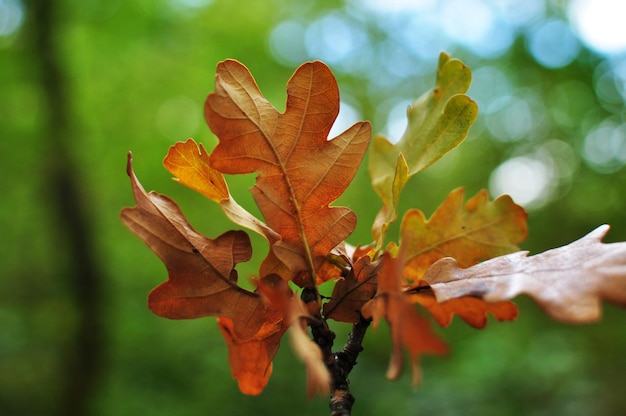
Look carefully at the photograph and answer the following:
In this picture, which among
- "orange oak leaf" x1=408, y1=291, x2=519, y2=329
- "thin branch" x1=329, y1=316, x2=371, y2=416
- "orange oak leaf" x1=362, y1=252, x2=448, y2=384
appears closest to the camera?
"orange oak leaf" x1=362, y1=252, x2=448, y2=384

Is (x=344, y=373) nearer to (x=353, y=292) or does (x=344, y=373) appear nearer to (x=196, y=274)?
(x=353, y=292)

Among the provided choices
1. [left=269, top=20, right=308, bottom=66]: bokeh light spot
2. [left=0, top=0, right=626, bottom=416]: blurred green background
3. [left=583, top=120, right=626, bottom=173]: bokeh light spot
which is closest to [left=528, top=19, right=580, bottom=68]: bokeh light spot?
[left=0, top=0, right=626, bottom=416]: blurred green background

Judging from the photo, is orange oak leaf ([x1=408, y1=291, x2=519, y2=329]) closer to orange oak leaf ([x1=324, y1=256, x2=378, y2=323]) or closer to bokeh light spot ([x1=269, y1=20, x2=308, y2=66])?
orange oak leaf ([x1=324, y1=256, x2=378, y2=323])

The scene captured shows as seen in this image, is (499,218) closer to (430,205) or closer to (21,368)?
(21,368)

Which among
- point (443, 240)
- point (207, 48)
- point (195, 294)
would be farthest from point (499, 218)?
point (207, 48)

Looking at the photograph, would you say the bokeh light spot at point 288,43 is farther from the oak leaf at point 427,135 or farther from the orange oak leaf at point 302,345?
the orange oak leaf at point 302,345

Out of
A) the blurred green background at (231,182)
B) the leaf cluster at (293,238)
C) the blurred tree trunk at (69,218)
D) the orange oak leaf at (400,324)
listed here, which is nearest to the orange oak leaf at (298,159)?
the leaf cluster at (293,238)

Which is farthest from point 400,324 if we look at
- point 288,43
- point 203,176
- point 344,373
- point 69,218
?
point 288,43
